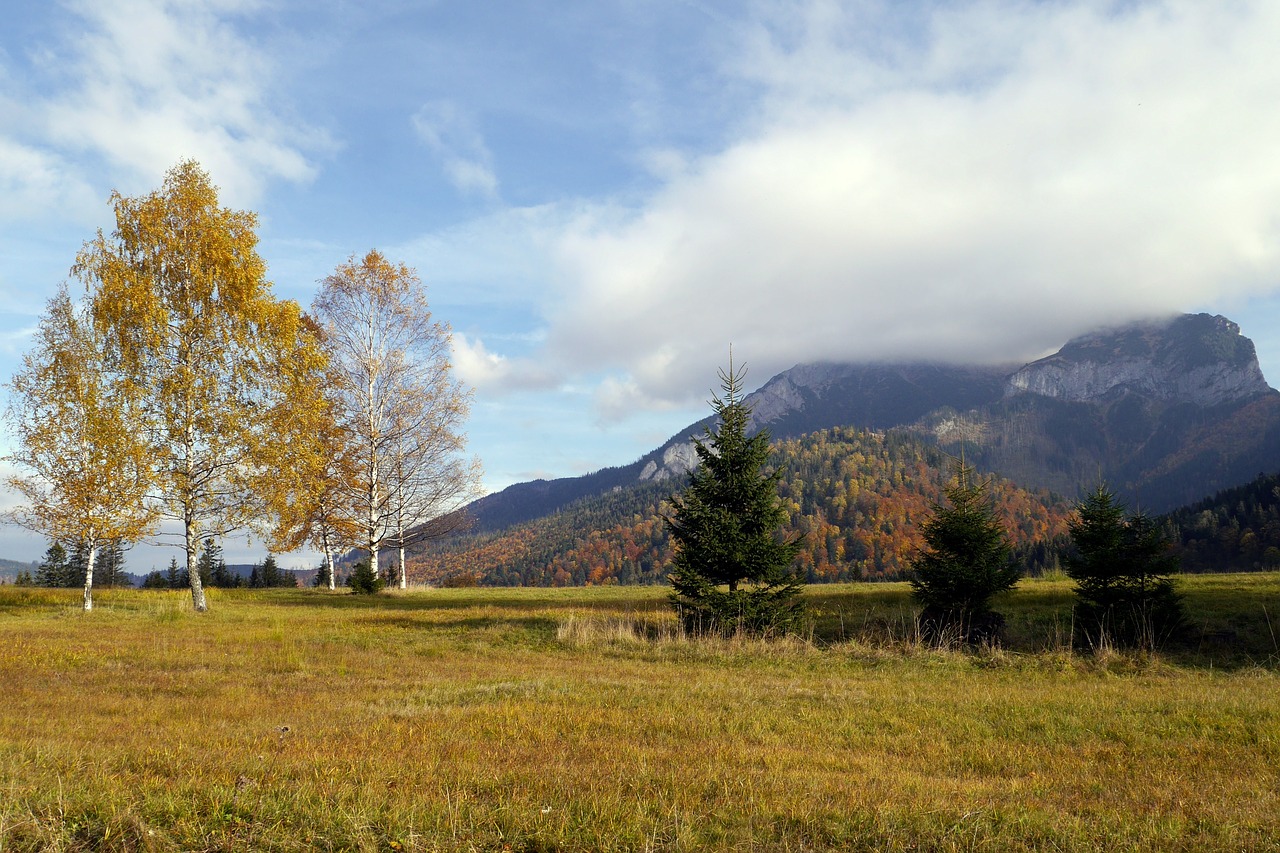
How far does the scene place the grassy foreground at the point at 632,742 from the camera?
15.7 ft

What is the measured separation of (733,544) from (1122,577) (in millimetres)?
9593

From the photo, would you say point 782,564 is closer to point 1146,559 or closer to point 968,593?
point 968,593

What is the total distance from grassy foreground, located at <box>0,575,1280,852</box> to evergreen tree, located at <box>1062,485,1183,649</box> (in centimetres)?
84

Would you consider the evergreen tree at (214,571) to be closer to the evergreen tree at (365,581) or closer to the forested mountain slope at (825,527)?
the evergreen tree at (365,581)

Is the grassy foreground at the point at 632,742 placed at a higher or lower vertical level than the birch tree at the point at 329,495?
lower

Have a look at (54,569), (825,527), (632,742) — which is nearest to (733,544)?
(632,742)

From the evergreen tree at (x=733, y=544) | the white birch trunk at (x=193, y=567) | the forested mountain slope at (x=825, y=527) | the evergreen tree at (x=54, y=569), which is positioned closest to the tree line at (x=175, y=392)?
the white birch trunk at (x=193, y=567)

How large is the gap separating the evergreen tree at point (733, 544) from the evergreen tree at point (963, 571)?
3507 millimetres

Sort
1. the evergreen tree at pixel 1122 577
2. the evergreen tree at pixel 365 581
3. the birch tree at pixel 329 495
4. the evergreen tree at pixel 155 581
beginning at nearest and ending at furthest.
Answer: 1. the evergreen tree at pixel 1122 577
2. the birch tree at pixel 329 495
3. the evergreen tree at pixel 365 581
4. the evergreen tree at pixel 155 581

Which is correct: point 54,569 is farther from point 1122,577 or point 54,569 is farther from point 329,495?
point 1122,577

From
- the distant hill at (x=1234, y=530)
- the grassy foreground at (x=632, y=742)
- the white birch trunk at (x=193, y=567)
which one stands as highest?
the white birch trunk at (x=193, y=567)

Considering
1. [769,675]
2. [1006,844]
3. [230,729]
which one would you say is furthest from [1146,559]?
[230,729]

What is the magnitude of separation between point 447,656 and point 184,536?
1232 centimetres

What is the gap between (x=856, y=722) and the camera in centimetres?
863
